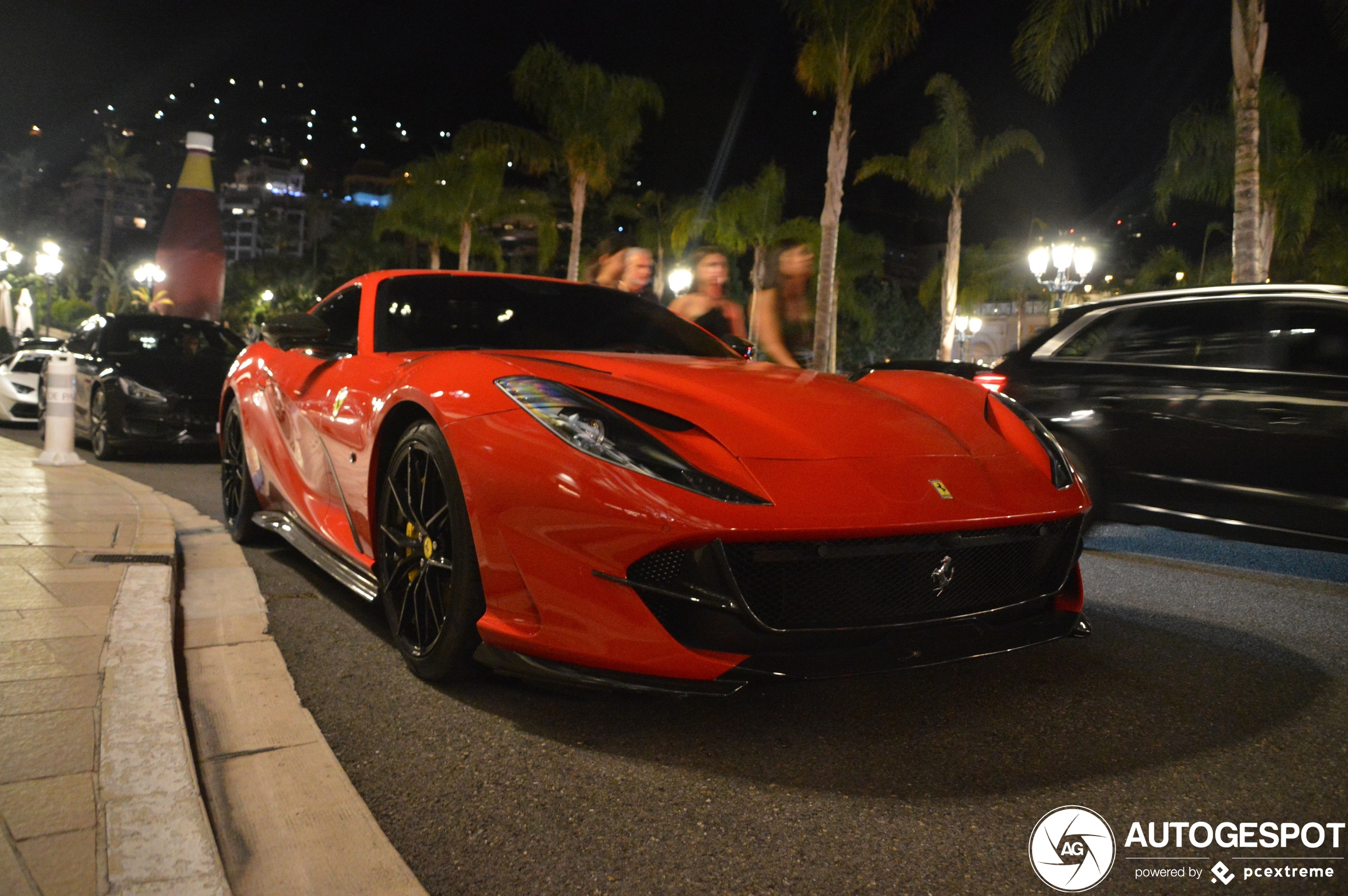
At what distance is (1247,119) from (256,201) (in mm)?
151543

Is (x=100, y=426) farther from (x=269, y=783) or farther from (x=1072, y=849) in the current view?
(x=1072, y=849)

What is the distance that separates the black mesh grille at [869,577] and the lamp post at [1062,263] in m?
17.0

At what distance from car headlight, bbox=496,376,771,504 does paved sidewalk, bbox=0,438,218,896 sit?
108 centimetres

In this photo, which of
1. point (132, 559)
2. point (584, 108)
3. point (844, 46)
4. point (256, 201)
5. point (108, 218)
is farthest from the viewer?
point (256, 201)

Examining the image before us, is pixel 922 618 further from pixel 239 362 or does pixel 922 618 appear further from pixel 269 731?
pixel 239 362

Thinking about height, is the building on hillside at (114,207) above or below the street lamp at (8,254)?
above

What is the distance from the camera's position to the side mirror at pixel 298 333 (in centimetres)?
351

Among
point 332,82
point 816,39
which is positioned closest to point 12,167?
point 332,82

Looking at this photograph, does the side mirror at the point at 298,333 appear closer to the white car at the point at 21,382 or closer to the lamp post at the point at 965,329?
the white car at the point at 21,382

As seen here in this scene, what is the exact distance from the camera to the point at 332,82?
182 m

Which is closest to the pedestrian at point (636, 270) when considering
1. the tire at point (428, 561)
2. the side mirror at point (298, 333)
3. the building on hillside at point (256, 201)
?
the side mirror at point (298, 333)

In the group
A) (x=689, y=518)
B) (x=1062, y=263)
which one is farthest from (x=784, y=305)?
(x=1062, y=263)

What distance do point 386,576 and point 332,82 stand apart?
203 meters

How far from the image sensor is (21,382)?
1185 cm
